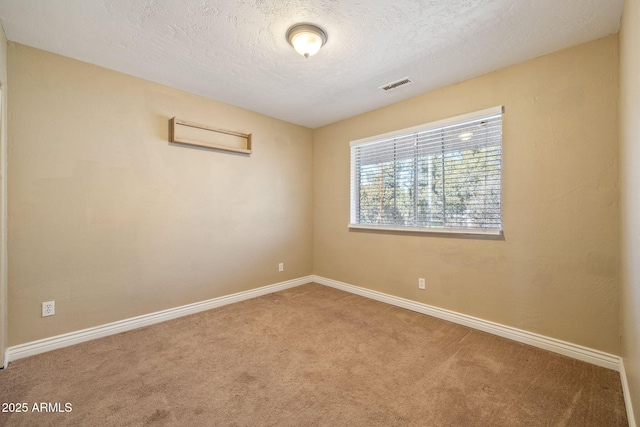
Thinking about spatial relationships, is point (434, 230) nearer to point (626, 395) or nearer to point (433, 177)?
point (433, 177)

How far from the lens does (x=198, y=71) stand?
2582mm

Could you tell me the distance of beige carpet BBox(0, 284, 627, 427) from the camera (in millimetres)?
1547

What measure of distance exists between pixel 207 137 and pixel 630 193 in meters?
3.58

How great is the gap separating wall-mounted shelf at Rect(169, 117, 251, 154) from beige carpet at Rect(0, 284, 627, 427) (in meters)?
1.96

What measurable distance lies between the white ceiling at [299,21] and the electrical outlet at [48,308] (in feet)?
6.87

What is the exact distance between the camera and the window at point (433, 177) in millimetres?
2615

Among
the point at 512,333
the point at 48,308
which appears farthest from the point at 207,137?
the point at 512,333

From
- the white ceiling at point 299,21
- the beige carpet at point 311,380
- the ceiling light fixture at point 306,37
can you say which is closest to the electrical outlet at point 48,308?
the beige carpet at point 311,380

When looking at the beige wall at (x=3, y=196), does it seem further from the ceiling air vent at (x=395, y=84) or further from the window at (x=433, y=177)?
the window at (x=433, y=177)

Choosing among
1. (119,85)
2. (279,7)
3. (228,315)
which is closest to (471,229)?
(279,7)

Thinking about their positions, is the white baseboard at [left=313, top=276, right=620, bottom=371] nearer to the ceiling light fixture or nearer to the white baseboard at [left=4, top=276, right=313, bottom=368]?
the white baseboard at [left=4, top=276, right=313, bottom=368]

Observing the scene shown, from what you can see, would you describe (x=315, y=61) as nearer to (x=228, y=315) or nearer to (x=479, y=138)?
(x=479, y=138)

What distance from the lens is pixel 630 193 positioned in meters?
1.53

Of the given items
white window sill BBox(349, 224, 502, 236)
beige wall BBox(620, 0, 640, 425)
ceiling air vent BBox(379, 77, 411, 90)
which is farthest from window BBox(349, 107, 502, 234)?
beige wall BBox(620, 0, 640, 425)
